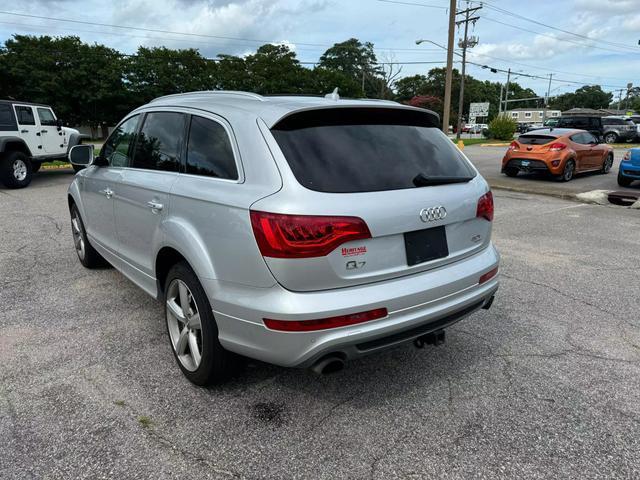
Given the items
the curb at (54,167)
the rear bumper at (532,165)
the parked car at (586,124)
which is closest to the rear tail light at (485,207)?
the rear bumper at (532,165)

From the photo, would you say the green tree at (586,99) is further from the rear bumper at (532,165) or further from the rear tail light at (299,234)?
the rear tail light at (299,234)

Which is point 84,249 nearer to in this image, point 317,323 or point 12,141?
point 317,323

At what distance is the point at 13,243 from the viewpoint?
658cm

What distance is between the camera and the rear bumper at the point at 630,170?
38.3 ft

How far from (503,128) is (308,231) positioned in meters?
34.7

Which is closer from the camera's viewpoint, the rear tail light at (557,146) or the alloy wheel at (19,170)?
the alloy wheel at (19,170)

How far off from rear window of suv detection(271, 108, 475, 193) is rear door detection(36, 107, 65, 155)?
12656 millimetres

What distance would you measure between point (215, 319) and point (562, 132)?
45.7 feet

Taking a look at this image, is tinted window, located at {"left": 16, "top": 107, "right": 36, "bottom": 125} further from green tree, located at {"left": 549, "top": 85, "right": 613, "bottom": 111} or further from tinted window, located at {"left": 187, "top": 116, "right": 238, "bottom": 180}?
green tree, located at {"left": 549, "top": 85, "right": 613, "bottom": 111}

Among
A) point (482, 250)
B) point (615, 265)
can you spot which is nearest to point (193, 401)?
point (482, 250)

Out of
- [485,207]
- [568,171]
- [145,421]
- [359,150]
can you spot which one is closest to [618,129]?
[568,171]

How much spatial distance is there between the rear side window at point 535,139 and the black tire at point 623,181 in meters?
2.02

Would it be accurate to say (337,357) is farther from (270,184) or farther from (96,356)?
(96,356)

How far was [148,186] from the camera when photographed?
10.8ft
